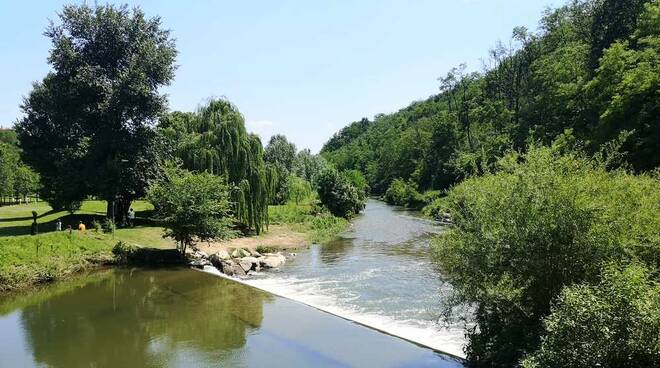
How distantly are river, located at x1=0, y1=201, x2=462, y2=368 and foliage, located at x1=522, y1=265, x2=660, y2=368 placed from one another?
472cm

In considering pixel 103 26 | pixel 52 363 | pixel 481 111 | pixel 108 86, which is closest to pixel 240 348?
pixel 52 363

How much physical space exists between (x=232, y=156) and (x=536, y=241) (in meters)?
25.4

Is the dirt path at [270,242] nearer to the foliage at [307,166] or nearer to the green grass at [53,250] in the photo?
the green grass at [53,250]

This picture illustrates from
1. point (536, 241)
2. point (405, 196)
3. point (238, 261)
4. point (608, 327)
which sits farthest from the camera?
point (405, 196)

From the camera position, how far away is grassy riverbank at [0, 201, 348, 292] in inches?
926

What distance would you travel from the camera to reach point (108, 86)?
34.2 metres

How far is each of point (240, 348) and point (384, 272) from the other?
1300cm

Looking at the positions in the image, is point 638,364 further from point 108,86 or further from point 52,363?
point 108,86

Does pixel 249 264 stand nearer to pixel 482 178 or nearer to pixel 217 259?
pixel 217 259

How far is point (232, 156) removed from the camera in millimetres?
34594

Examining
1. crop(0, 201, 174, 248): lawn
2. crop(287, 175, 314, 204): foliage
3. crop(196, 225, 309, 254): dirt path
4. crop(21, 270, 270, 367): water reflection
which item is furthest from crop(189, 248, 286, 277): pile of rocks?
crop(287, 175, 314, 204): foliage

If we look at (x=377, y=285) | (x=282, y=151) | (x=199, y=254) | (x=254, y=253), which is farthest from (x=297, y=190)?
(x=377, y=285)

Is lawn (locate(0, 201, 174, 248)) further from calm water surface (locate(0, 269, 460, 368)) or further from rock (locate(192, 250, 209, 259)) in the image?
calm water surface (locate(0, 269, 460, 368))

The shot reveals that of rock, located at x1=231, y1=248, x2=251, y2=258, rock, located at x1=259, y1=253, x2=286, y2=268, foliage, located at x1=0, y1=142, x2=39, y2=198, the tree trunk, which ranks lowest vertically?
rock, located at x1=259, y1=253, x2=286, y2=268
